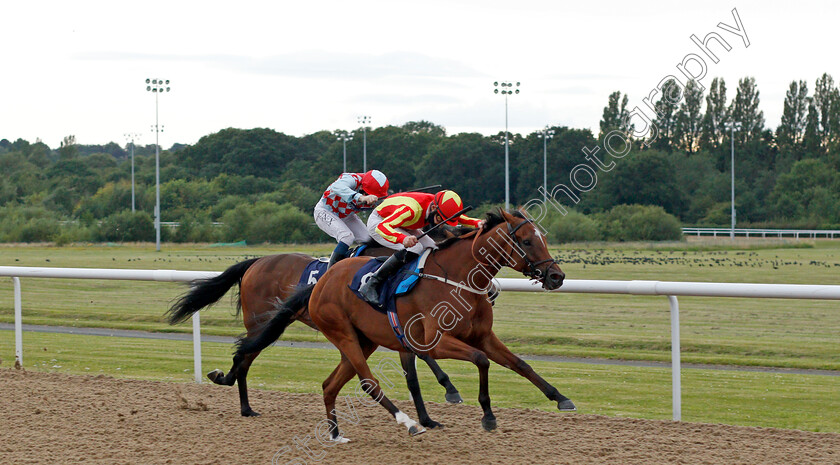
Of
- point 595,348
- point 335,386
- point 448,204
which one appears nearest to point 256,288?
point 335,386

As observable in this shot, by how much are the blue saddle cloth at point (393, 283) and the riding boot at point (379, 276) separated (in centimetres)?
2

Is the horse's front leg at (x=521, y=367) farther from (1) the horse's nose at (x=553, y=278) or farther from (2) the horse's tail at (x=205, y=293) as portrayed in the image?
(2) the horse's tail at (x=205, y=293)

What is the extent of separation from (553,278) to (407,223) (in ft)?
3.42

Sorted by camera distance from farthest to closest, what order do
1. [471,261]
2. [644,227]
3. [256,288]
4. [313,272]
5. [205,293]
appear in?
[644,227], [205,293], [256,288], [313,272], [471,261]

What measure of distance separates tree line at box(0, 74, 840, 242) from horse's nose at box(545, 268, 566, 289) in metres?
31.1

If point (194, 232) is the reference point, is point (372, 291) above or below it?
above

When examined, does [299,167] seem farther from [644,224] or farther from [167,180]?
[644,224]

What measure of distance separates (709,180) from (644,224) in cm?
1026

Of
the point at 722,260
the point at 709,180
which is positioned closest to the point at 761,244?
the point at 722,260

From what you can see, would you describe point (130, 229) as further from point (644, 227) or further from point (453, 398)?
point (453, 398)

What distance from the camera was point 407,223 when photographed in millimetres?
4660

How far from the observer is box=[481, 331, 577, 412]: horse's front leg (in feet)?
13.0

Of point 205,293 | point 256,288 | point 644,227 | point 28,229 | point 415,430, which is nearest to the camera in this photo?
point 415,430

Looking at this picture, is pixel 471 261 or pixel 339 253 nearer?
pixel 471 261
